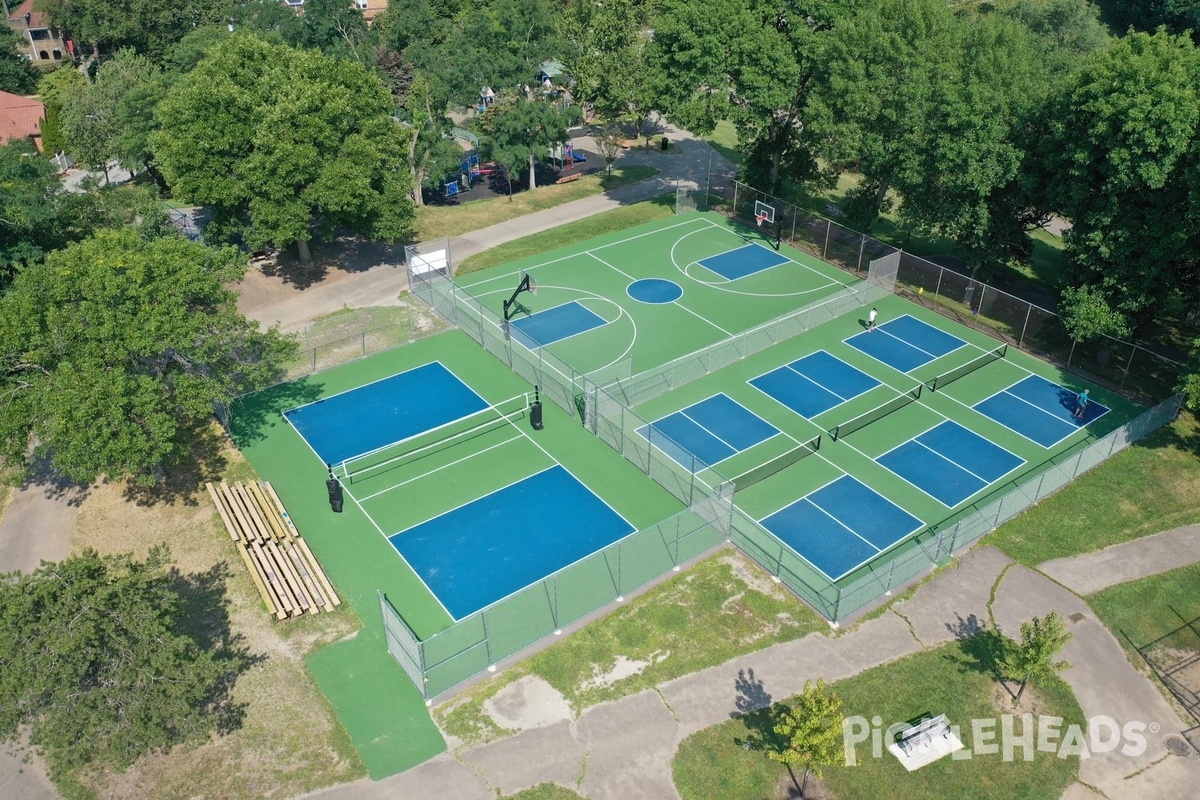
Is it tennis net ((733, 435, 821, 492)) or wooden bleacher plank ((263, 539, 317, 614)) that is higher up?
tennis net ((733, 435, 821, 492))

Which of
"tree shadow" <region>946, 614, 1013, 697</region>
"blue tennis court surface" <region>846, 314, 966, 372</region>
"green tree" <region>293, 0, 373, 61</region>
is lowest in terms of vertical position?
"tree shadow" <region>946, 614, 1013, 697</region>

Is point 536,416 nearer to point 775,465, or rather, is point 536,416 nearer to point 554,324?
point 554,324

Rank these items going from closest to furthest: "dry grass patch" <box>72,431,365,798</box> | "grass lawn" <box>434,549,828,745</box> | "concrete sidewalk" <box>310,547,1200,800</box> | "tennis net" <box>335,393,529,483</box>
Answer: "dry grass patch" <box>72,431,365,798</box>
"concrete sidewalk" <box>310,547,1200,800</box>
"grass lawn" <box>434,549,828,745</box>
"tennis net" <box>335,393,529,483</box>

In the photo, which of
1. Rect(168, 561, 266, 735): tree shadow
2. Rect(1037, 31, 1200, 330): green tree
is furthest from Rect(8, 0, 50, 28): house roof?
Rect(1037, 31, 1200, 330): green tree

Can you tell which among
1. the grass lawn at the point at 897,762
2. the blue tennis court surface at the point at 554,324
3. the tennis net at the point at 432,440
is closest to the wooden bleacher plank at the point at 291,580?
the tennis net at the point at 432,440

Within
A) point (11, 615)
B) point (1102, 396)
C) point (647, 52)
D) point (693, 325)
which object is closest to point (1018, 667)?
point (1102, 396)

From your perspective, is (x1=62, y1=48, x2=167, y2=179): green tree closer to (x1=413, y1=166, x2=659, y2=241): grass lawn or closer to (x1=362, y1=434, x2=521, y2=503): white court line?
(x1=413, y1=166, x2=659, y2=241): grass lawn
